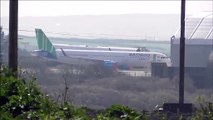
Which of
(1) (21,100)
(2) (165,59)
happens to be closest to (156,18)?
(2) (165,59)

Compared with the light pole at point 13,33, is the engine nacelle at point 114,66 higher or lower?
lower

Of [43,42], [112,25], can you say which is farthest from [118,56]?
[112,25]

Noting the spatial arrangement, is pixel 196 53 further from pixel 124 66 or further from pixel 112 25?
pixel 112 25

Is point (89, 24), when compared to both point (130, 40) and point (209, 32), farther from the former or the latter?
point (209, 32)

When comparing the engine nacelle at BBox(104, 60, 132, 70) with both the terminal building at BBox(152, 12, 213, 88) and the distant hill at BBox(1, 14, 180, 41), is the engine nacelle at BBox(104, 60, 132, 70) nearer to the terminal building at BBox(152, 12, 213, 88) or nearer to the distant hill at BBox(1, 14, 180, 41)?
the terminal building at BBox(152, 12, 213, 88)

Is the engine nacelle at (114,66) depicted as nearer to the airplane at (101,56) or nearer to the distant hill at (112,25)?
the airplane at (101,56)

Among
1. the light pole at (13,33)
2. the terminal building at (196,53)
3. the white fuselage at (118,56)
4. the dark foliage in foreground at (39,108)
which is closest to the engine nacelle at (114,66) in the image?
the white fuselage at (118,56)
